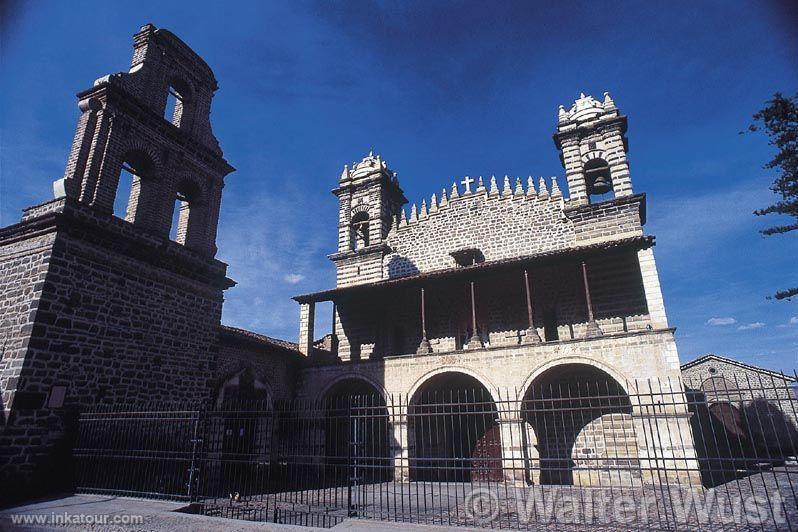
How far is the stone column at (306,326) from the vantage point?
17.1 m

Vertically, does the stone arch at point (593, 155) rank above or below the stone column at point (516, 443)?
above

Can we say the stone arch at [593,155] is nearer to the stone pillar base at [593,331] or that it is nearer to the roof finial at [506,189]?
the roof finial at [506,189]

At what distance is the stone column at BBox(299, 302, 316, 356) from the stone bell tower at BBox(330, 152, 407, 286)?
3107 millimetres

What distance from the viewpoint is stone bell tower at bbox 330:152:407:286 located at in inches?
799

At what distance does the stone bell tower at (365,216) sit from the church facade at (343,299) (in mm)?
139

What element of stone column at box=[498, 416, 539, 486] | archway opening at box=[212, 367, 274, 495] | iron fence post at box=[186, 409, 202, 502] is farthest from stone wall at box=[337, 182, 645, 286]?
iron fence post at box=[186, 409, 202, 502]

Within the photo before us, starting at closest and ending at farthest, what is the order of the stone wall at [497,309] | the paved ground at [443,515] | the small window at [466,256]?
the paved ground at [443,515]
the stone wall at [497,309]
the small window at [466,256]

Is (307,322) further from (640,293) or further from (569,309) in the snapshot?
(640,293)

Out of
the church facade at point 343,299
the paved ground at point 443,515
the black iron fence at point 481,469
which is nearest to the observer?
the paved ground at point 443,515

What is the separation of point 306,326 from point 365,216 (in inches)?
263

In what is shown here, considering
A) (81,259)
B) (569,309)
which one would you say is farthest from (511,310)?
(81,259)

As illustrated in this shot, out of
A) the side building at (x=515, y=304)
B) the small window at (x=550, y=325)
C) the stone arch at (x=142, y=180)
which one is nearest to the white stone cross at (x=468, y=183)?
the side building at (x=515, y=304)

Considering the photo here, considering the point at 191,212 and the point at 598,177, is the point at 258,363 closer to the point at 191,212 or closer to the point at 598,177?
the point at 191,212

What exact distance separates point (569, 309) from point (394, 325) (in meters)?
6.69
